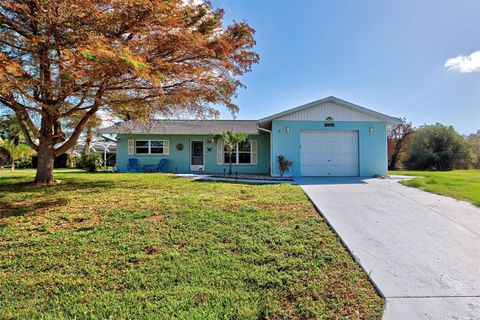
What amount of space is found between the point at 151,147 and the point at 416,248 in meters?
14.6

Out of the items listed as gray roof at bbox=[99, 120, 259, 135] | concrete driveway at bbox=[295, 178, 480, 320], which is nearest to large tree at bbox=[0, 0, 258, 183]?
concrete driveway at bbox=[295, 178, 480, 320]

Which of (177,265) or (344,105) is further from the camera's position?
(344,105)

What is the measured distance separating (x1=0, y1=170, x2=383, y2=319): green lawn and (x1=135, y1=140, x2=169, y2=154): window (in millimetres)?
9791

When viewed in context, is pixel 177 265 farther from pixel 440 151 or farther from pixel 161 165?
pixel 440 151

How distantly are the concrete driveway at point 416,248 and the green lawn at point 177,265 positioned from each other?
0.89 feet

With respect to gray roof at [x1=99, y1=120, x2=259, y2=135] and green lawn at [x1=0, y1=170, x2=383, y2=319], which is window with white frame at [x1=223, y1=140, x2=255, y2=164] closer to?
gray roof at [x1=99, y1=120, x2=259, y2=135]

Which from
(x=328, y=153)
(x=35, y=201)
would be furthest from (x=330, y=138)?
(x=35, y=201)

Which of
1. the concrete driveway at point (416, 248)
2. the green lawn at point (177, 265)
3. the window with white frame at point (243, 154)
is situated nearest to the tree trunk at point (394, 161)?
the window with white frame at point (243, 154)

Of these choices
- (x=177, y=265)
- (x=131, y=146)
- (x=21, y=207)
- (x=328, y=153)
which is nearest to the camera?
(x=177, y=265)

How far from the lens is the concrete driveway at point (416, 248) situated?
7.75ft

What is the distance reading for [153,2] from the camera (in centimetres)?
514

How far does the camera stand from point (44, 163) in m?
8.49

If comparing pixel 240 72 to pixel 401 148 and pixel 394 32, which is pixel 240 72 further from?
pixel 401 148

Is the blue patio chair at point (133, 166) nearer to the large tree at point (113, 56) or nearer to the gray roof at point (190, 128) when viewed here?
the gray roof at point (190, 128)
